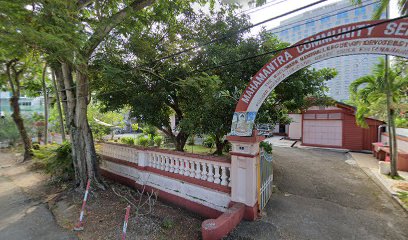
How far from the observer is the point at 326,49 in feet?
10.6

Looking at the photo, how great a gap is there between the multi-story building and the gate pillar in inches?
110

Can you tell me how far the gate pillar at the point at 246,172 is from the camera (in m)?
3.81

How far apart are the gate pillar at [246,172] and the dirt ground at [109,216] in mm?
1104

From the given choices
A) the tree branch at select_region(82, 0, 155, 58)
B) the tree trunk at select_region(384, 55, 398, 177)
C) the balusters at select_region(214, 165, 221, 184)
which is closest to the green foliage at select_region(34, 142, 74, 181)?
the tree branch at select_region(82, 0, 155, 58)

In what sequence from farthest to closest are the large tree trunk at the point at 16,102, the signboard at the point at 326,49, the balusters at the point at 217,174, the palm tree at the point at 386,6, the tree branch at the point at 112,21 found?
the large tree trunk at the point at 16,102
the palm tree at the point at 386,6
the tree branch at the point at 112,21
the balusters at the point at 217,174
the signboard at the point at 326,49

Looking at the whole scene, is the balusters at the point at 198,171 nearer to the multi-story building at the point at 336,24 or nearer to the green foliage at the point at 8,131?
the multi-story building at the point at 336,24

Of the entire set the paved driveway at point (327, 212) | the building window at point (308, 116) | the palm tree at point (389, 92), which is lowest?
the paved driveway at point (327, 212)

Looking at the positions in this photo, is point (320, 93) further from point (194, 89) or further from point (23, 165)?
point (23, 165)

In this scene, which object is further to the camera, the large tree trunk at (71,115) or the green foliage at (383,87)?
the green foliage at (383,87)

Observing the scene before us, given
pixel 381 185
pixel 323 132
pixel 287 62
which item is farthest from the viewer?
pixel 323 132

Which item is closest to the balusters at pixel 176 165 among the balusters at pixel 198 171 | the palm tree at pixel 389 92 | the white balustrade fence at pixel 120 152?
the balusters at pixel 198 171

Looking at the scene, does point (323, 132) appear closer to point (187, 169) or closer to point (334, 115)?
point (334, 115)

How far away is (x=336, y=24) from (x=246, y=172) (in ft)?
14.1

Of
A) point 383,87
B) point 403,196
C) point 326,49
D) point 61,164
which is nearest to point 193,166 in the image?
point 326,49
